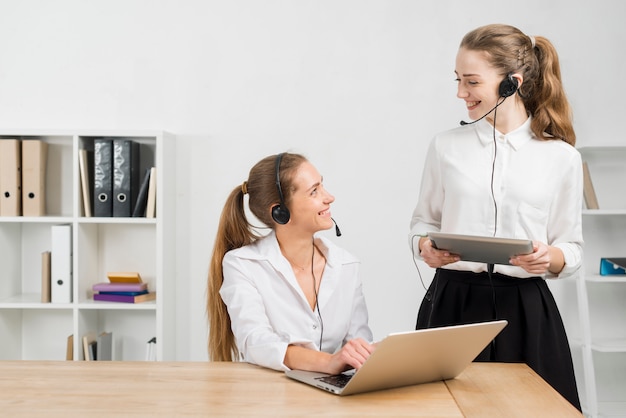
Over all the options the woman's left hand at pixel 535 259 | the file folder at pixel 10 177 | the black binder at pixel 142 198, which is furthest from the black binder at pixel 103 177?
the woman's left hand at pixel 535 259

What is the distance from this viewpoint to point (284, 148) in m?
3.59

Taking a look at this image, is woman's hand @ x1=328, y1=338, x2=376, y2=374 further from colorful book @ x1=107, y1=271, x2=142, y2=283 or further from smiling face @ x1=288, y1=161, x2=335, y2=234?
colorful book @ x1=107, y1=271, x2=142, y2=283

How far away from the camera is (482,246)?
1.81 m

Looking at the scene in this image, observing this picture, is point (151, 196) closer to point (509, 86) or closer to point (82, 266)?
point (82, 266)

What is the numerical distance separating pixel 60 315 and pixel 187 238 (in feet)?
2.47

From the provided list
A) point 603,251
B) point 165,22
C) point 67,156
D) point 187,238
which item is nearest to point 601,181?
point 603,251

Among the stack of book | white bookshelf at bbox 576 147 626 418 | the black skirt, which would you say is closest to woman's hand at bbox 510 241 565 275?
the black skirt

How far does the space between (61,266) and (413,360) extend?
2362 millimetres

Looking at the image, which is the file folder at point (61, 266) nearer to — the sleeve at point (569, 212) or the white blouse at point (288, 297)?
the white blouse at point (288, 297)

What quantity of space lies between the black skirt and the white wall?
56.5 inches

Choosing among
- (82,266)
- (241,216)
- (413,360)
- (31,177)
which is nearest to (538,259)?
(413,360)

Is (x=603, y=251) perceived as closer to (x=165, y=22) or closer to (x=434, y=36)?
(x=434, y=36)

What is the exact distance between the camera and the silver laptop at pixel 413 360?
1392mm

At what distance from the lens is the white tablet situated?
176 centimetres
